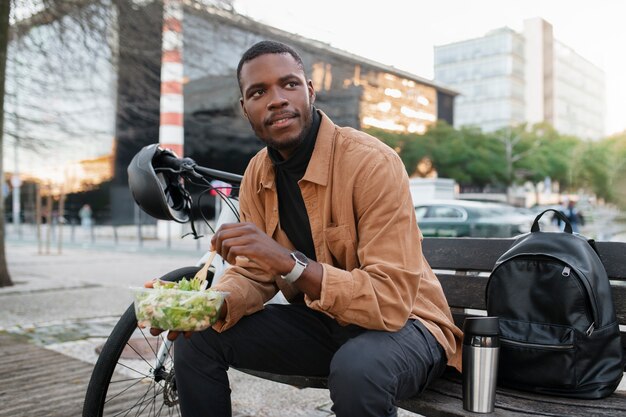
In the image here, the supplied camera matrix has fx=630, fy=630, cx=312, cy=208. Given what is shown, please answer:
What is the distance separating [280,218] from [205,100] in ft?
82.7

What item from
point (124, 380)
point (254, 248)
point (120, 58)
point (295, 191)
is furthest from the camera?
point (120, 58)

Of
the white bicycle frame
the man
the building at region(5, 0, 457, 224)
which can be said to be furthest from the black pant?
the building at region(5, 0, 457, 224)

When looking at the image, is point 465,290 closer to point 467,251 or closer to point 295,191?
point 467,251

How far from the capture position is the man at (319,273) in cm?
168

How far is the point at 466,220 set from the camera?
12.6m

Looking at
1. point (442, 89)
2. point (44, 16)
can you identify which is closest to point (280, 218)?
point (44, 16)

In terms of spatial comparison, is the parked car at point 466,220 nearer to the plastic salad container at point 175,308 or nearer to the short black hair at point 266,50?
the short black hair at point 266,50

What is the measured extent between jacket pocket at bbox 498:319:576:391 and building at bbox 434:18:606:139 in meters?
79.4

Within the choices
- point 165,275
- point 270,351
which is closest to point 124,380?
point 165,275

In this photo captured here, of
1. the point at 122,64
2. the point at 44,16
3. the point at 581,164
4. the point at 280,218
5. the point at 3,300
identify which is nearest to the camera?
the point at 280,218

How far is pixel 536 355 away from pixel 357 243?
63 cm

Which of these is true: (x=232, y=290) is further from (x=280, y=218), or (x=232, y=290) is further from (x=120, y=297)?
(x=120, y=297)

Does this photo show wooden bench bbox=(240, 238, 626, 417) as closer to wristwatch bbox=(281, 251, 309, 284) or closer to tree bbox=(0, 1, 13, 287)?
wristwatch bbox=(281, 251, 309, 284)

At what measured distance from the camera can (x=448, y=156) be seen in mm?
42562
